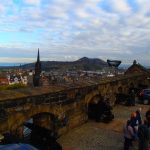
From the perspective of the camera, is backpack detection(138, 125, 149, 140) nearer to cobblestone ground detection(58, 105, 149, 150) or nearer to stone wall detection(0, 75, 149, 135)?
cobblestone ground detection(58, 105, 149, 150)

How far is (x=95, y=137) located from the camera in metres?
7.60

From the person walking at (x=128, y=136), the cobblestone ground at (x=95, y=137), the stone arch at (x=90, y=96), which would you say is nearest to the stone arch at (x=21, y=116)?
the cobblestone ground at (x=95, y=137)

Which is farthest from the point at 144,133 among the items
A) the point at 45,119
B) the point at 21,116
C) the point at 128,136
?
the point at 21,116

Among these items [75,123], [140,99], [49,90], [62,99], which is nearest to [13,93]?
[49,90]

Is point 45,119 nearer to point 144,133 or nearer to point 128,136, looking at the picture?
point 128,136

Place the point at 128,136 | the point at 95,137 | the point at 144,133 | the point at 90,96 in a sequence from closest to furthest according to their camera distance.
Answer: the point at 144,133 < the point at 128,136 < the point at 95,137 < the point at 90,96

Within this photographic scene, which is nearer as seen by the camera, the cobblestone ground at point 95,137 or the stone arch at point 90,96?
the cobblestone ground at point 95,137

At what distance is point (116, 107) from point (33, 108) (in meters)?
7.76

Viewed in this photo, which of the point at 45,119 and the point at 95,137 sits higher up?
the point at 45,119

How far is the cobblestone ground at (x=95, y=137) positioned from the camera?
6.82m

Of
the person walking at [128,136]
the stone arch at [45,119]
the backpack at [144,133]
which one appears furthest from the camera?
the stone arch at [45,119]

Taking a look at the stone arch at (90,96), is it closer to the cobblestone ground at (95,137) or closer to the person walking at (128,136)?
the cobblestone ground at (95,137)

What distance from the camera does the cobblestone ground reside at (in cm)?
682

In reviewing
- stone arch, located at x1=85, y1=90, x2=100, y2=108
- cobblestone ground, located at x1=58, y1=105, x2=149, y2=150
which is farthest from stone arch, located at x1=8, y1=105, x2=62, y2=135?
stone arch, located at x1=85, y1=90, x2=100, y2=108
